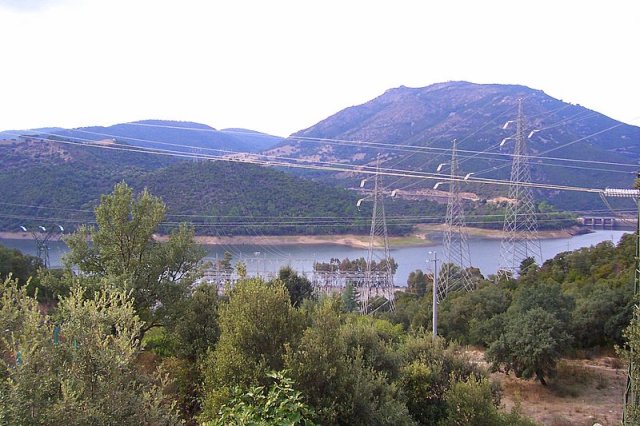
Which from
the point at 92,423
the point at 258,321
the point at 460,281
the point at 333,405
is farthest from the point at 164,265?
the point at 460,281

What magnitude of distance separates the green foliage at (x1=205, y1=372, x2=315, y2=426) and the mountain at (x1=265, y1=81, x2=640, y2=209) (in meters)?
27.8

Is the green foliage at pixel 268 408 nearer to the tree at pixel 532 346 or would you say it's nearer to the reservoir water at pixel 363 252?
the tree at pixel 532 346

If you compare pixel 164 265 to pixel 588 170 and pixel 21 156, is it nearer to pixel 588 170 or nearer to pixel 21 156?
pixel 21 156

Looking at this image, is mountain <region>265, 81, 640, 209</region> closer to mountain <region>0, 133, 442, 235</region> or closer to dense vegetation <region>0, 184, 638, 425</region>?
mountain <region>0, 133, 442, 235</region>

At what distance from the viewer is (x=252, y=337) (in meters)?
5.24

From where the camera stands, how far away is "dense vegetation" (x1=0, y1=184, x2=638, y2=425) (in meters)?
3.36

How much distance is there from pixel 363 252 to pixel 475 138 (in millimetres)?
28982

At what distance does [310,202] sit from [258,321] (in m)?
38.3

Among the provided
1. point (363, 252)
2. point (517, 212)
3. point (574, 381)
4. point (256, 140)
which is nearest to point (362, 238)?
point (363, 252)

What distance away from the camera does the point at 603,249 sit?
915 inches

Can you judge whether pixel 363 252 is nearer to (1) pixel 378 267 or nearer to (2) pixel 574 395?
(1) pixel 378 267

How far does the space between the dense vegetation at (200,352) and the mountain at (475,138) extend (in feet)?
80.5

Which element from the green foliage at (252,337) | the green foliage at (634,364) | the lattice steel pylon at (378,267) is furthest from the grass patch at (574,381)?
the lattice steel pylon at (378,267)

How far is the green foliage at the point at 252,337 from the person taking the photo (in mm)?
5008
